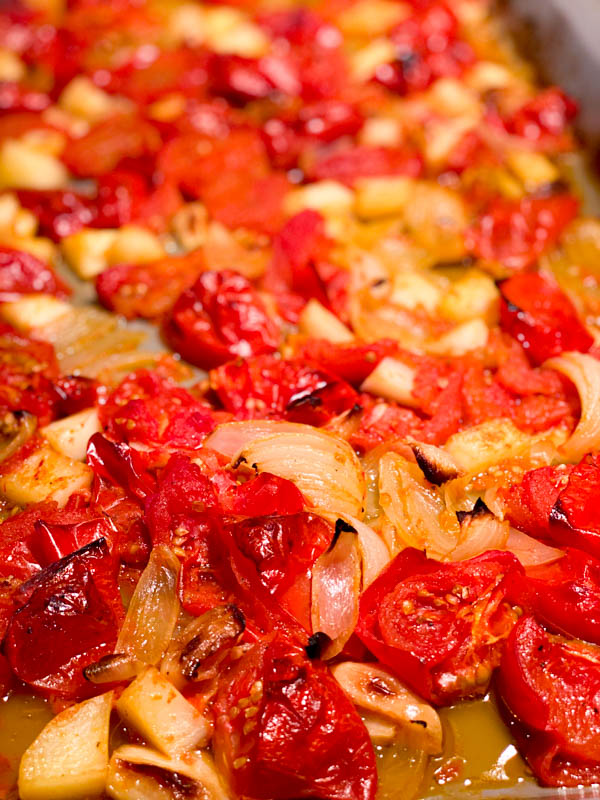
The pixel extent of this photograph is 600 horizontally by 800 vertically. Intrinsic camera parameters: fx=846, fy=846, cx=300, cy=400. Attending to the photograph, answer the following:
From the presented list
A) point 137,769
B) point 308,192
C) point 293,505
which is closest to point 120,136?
point 308,192

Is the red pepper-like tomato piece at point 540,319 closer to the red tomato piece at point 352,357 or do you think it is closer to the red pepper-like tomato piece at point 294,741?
the red tomato piece at point 352,357

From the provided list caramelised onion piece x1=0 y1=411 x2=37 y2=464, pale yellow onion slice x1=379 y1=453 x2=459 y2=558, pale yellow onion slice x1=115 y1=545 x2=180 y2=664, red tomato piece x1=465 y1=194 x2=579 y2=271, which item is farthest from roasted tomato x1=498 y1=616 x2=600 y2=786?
red tomato piece x1=465 y1=194 x2=579 y2=271

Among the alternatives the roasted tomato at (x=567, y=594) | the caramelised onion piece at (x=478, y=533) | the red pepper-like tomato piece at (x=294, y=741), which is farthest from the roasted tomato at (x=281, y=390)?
the red pepper-like tomato piece at (x=294, y=741)

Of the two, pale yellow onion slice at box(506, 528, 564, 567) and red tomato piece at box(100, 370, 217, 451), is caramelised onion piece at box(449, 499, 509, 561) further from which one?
red tomato piece at box(100, 370, 217, 451)

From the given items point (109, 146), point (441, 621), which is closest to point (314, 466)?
point (441, 621)

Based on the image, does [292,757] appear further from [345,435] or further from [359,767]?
[345,435]

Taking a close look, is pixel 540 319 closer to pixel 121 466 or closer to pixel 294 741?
pixel 121 466
